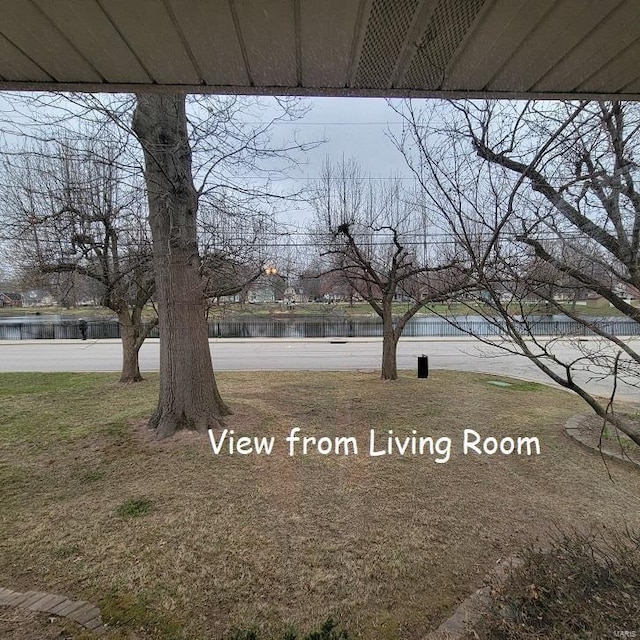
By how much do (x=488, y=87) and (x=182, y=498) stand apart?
11.6 ft

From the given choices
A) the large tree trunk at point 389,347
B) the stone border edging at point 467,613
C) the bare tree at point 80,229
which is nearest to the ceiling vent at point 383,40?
the stone border edging at point 467,613

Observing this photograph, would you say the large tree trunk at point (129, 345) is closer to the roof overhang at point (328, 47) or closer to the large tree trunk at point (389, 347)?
the large tree trunk at point (389, 347)

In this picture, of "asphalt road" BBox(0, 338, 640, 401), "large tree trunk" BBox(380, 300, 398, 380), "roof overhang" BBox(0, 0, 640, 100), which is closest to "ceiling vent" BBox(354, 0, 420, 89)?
"roof overhang" BBox(0, 0, 640, 100)

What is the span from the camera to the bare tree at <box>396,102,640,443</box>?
6.47 feet

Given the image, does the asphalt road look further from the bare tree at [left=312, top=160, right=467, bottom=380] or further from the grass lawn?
the grass lawn

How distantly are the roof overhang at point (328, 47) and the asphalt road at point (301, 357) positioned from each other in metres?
7.37

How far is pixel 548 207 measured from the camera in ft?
7.77

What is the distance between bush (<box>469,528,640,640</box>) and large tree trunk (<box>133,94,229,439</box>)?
383 centimetres

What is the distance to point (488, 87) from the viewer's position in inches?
57.3

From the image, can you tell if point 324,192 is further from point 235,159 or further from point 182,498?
point 182,498

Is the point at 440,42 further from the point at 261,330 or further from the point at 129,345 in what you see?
the point at 261,330

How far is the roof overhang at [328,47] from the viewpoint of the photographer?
1.08 meters

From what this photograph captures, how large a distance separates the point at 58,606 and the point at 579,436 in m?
5.22

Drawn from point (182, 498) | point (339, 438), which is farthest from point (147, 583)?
point (339, 438)
